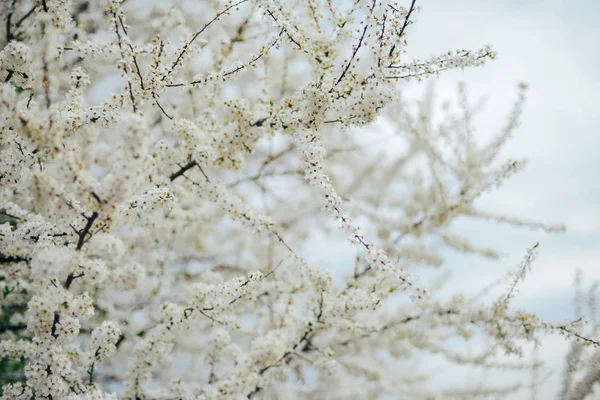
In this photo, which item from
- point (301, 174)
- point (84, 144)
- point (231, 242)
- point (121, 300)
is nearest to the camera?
point (84, 144)

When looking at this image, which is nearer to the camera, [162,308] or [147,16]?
[162,308]

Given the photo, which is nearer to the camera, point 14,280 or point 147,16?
point 14,280

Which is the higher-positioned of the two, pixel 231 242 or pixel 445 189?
pixel 231 242

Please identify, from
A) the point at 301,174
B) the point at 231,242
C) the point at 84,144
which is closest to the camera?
the point at 84,144

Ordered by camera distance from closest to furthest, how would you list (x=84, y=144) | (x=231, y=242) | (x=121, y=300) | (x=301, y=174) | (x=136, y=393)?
(x=136, y=393) → (x=84, y=144) → (x=301, y=174) → (x=121, y=300) → (x=231, y=242)

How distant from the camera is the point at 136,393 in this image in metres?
3.10

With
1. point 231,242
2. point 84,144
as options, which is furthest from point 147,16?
point 231,242

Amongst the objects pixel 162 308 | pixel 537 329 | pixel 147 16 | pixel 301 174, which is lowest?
pixel 537 329

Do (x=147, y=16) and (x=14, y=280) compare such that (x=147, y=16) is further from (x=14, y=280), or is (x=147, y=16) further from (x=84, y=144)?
(x=14, y=280)

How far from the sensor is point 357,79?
2.55m

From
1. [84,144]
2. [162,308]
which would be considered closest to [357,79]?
[162,308]

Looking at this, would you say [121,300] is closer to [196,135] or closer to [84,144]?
[84,144]

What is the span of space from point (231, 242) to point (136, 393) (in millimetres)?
4413

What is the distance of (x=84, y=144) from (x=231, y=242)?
13.0 ft
